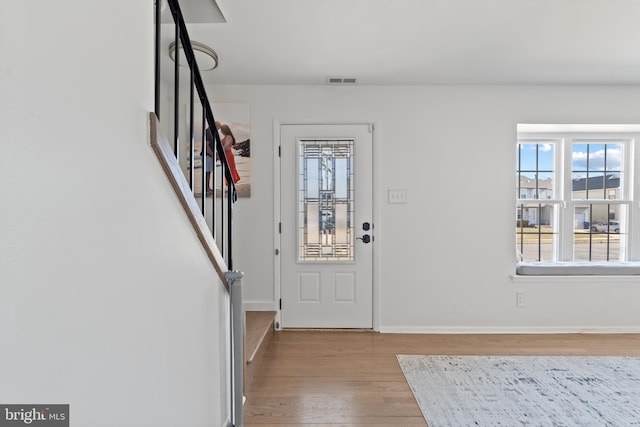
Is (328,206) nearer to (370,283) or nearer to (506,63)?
(370,283)

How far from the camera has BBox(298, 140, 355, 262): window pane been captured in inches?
119

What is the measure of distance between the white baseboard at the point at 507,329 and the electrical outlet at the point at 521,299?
215 mm

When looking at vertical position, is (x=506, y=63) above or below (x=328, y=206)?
above

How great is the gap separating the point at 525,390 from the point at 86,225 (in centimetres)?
251

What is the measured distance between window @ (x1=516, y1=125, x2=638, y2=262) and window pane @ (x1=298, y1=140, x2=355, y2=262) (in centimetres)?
187

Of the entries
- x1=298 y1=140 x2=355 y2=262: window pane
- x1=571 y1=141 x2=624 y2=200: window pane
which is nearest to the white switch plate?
x1=298 y1=140 x2=355 y2=262: window pane

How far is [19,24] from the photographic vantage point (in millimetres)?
476

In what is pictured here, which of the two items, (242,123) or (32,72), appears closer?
(32,72)

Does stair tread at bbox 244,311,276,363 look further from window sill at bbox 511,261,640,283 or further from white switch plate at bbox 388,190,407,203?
window sill at bbox 511,261,640,283

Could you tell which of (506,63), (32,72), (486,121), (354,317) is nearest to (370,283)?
(354,317)

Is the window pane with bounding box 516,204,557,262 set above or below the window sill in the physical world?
above

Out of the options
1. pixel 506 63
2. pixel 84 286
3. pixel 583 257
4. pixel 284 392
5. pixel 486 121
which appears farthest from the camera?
pixel 583 257

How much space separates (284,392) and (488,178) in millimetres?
2508

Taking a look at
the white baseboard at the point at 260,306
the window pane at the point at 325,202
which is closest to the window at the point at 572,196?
the window pane at the point at 325,202
